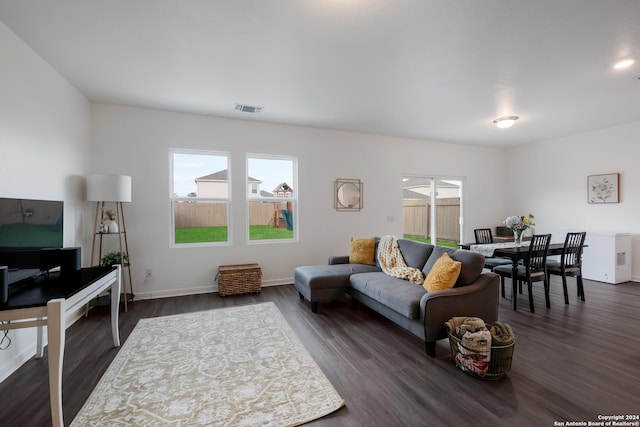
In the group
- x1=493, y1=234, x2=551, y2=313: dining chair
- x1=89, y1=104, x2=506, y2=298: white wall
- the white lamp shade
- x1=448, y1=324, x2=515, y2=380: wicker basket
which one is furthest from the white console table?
x1=493, y1=234, x2=551, y2=313: dining chair

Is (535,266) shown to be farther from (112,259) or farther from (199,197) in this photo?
(112,259)

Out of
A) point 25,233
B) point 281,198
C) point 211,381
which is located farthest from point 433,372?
point 281,198

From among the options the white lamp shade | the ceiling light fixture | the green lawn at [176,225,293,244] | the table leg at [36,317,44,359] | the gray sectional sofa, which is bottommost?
the table leg at [36,317,44,359]

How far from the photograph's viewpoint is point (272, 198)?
500cm

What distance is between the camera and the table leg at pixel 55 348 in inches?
65.0

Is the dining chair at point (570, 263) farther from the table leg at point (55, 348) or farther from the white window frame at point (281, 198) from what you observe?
the table leg at point (55, 348)

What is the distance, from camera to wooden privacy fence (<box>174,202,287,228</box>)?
4504 millimetres

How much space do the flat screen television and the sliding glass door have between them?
17.6ft

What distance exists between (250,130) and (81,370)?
144 inches

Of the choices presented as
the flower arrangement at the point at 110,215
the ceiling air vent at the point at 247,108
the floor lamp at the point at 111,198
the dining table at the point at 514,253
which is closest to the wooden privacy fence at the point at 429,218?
the dining table at the point at 514,253

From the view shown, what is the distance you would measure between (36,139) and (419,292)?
3.93m

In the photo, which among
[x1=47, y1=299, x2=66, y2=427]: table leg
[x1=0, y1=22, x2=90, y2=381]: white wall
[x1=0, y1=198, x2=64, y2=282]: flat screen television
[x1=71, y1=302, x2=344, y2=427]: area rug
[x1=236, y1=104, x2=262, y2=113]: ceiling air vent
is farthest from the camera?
[x1=236, y1=104, x2=262, y2=113]: ceiling air vent

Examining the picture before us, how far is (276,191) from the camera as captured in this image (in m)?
5.07

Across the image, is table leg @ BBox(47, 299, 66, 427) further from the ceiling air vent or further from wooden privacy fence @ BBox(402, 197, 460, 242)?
wooden privacy fence @ BBox(402, 197, 460, 242)
